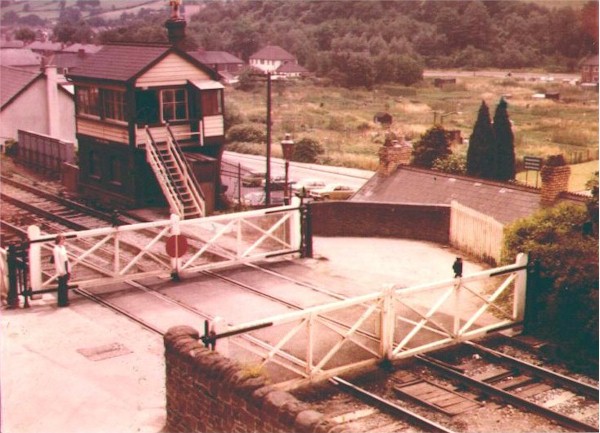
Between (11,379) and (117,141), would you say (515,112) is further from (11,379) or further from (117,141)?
(11,379)

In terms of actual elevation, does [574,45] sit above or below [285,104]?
above

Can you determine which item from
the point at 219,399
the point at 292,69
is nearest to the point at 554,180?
the point at 219,399

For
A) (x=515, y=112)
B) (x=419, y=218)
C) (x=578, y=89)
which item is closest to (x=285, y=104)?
(x=515, y=112)

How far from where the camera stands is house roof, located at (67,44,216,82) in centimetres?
3098

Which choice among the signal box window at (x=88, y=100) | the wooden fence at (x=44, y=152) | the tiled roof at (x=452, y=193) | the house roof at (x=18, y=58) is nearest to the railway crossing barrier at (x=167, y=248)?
the tiled roof at (x=452, y=193)

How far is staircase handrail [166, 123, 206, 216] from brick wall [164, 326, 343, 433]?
16.8 metres

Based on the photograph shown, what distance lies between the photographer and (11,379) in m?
13.5

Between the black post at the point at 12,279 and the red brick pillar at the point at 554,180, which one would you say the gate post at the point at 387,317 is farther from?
the red brick pillar at the point at 554,180

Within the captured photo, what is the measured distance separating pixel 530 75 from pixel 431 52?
1305cm

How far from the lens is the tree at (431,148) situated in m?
38.4

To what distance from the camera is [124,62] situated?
32312 millimetres

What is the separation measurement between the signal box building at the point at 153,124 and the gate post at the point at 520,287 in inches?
592

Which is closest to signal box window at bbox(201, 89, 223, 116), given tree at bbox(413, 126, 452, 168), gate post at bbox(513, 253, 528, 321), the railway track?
tree at bbox(413, 126, 452, 168)

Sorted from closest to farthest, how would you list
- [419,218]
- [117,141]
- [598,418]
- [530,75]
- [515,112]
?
[598,418] → [419,218] → [117,141] → [515,112] → [530,75]
